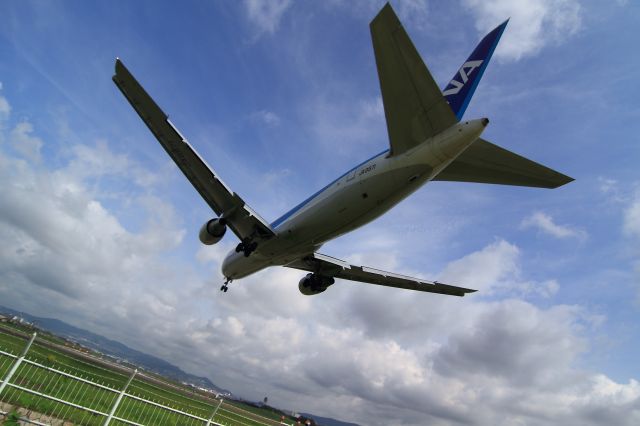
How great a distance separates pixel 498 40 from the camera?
11609mm

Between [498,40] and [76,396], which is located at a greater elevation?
[498,40]

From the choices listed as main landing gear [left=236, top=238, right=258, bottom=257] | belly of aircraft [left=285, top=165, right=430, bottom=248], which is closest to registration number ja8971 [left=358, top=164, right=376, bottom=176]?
belly of aircraft [left=285, top=165, right=430, bottom=248]

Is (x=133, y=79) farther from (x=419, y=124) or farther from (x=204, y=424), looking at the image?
(x=204, y=424)

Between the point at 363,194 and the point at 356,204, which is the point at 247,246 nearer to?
the point at 356,204

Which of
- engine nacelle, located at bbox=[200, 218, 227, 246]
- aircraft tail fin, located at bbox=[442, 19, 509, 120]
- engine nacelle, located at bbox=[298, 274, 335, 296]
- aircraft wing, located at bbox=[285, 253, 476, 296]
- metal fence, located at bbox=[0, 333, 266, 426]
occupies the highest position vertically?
aircraft tail fin, located at bbox=[442, 19, 509, 120]

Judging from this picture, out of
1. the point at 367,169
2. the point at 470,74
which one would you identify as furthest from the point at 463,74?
the point at 367,169

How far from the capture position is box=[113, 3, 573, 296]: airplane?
396 inches

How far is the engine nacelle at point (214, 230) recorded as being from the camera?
54.9 feet

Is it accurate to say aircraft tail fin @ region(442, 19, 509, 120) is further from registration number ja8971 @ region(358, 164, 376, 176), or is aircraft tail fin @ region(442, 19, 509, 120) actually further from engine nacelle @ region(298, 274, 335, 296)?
engine nacelle @ region(298, 274, 335, 296)

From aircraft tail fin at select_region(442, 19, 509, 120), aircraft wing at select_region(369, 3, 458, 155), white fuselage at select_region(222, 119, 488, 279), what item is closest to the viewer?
aircraft wing at select_region(369, 3, 458, 155)

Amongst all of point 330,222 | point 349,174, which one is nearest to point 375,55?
point 349,174

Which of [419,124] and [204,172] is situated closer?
[419,124]

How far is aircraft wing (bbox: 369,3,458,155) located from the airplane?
1.0 inches

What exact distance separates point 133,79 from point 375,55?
9.09m
